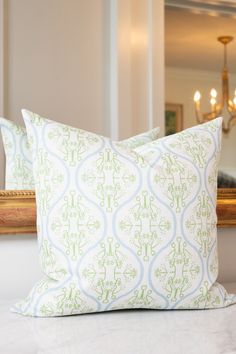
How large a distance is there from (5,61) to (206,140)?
0.69 m

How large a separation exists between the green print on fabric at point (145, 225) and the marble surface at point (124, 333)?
102 millimetres

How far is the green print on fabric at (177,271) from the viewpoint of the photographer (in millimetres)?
755

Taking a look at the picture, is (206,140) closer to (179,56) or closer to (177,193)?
(177,193)

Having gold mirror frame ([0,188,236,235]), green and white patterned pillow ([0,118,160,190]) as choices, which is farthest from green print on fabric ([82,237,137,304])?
green and white patterned pillow ([0,118,160,190])

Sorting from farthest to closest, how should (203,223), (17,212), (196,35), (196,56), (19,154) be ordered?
(196,35), (196,56), (19,154), (17,212), (203,223)

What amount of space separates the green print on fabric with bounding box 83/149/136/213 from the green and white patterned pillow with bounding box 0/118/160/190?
255 millimetres

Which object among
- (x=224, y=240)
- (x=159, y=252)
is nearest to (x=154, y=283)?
(x=159, y=252)

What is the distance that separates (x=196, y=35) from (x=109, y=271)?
262 centimetres

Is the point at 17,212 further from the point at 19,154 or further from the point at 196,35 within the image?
the point at 196,35

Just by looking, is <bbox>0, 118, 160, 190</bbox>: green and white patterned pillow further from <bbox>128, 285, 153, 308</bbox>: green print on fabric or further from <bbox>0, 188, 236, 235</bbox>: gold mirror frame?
<bbox>128, 285, 153, 308</bbox>: green print on fabric

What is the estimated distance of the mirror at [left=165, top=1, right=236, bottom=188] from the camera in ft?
5.37

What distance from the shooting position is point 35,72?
Answer: 51.8 inches

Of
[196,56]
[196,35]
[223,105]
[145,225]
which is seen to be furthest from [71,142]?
[223,105]

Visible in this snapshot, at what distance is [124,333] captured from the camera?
0.68 meters
